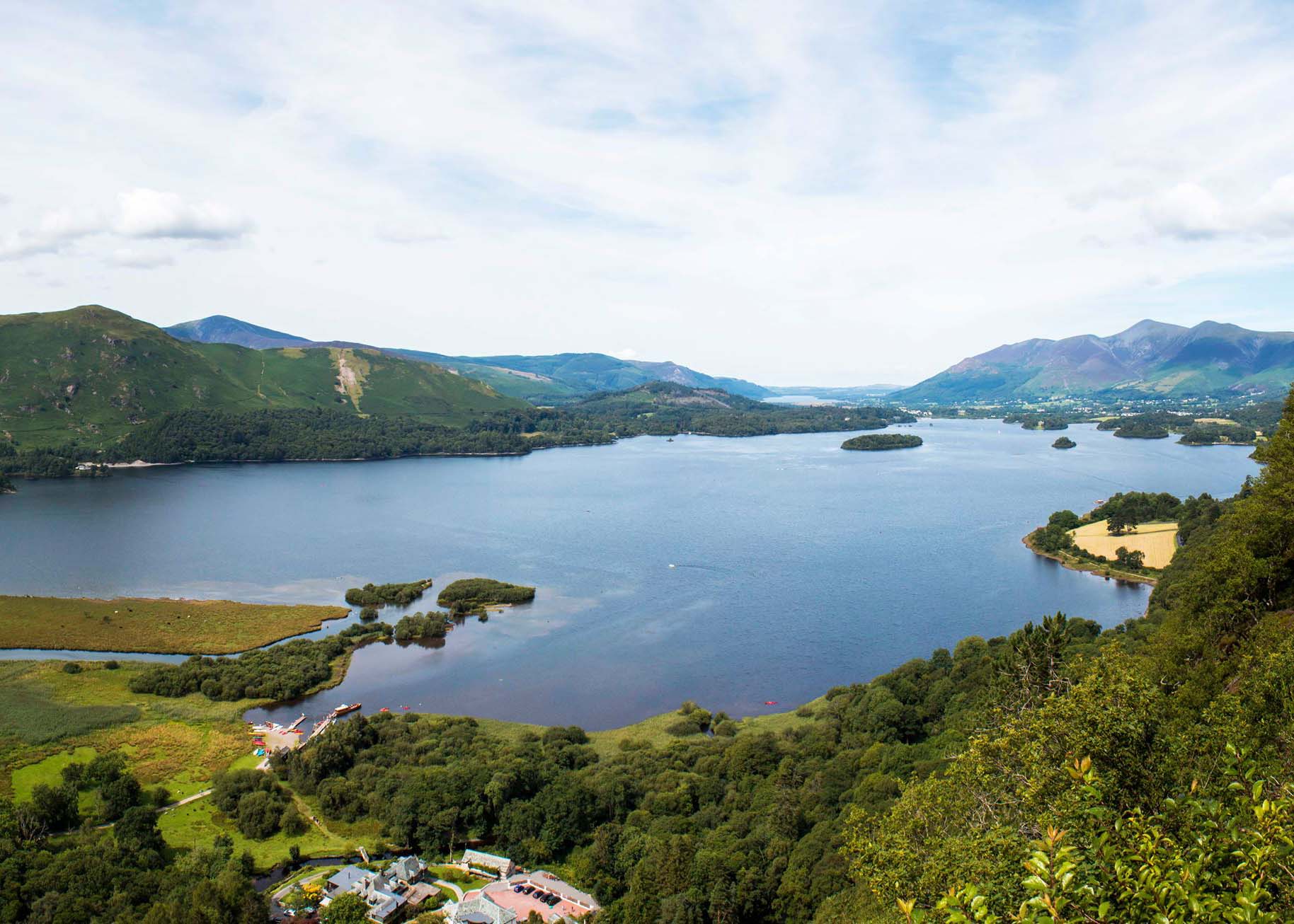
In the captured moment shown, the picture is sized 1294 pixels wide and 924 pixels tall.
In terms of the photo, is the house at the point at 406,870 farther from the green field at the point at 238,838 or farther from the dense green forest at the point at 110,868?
the dense green forest at the point at 110,868

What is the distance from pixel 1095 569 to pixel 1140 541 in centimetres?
804

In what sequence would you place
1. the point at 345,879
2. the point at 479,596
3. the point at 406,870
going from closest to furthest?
the point at 345,879 < the point at 406,870 < the point at 479,596

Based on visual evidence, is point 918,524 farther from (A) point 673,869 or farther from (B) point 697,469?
(A) point 673,869

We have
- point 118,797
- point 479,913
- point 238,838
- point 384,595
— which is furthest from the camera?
point 384,595

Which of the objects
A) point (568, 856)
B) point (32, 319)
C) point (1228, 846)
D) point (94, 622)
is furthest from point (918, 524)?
point (32, 319)

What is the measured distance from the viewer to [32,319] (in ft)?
536

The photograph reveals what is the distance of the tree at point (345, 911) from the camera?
2198 cm

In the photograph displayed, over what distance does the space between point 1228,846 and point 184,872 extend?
28342 millimetres

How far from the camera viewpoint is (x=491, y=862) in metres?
27.4

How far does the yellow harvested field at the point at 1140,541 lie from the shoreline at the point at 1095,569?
2.10m

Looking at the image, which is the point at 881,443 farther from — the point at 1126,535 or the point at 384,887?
the point at 384,887

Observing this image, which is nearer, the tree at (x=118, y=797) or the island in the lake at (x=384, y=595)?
the tree at (x=118, y=797)

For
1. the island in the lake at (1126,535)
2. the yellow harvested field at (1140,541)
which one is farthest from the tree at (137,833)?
the yellow harvested field at (1140,541)

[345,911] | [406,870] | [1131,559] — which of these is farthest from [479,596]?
[1131,559]
